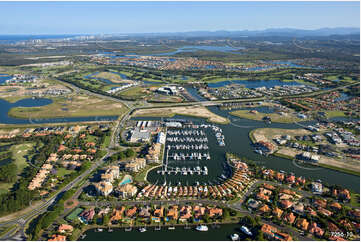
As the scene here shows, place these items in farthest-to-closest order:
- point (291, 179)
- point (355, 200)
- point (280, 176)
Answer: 1. point (280, 176)
2. point (291, 179)
3. point (355, 200)

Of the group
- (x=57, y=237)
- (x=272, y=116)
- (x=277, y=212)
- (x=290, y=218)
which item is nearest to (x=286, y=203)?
(x=277, y=212)

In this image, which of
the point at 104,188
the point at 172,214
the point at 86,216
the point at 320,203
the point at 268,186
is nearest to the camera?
the point at 86,216

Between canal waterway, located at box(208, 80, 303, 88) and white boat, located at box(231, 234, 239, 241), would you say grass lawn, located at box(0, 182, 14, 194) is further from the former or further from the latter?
canal waterway, located at box(208, 80, 303, 88)

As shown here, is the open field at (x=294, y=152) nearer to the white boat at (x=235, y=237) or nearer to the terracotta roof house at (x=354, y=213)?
the terracotta roof house at (x=354, y=213)

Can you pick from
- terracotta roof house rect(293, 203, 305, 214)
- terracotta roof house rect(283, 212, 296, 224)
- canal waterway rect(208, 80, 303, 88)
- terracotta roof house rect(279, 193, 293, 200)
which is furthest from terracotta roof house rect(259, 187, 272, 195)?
canal waterway rect(208, 80, 303, 88)

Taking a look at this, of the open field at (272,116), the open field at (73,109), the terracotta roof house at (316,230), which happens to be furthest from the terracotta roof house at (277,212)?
the open field at (73,109)

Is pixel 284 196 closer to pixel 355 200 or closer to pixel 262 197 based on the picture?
pixel 262 197

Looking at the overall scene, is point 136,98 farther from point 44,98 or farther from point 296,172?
point 296,172
